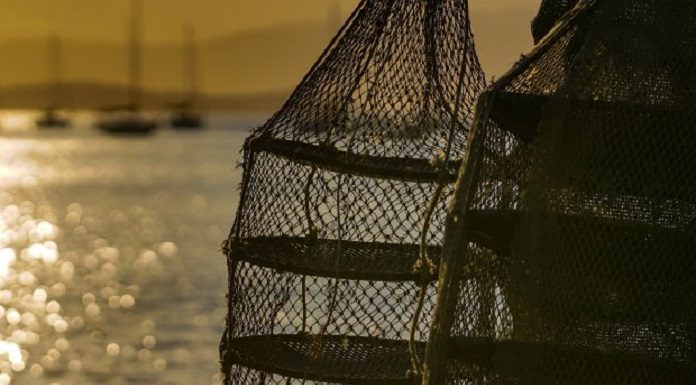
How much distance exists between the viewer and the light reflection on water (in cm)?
2977

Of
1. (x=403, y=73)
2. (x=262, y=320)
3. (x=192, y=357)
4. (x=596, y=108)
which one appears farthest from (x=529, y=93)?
(x=192, y=357)

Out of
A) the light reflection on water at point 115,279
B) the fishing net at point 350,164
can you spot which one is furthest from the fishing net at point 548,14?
the light reflection on water at point 115,279

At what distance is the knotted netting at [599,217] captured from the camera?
19.4ft

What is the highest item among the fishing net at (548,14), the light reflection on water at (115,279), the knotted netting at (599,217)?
the fishing net at (548,14)

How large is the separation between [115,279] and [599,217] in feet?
138

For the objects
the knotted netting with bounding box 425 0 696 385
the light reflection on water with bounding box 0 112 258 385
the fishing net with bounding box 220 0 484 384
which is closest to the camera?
the knotted netting with bounding box 425 0 696 385

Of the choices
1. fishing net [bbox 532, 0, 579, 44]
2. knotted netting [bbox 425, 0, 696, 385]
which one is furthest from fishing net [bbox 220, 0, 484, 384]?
knotted netting [bbox 425, 0, 696, 385]

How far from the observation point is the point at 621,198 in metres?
5.98

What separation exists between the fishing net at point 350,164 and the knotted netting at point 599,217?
1.10 metres

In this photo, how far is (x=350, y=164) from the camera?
730 centimetres

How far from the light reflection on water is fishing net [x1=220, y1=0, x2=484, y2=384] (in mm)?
1719

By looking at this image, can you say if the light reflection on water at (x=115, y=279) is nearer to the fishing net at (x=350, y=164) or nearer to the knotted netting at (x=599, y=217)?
the fishing net at (x=350, y=164)

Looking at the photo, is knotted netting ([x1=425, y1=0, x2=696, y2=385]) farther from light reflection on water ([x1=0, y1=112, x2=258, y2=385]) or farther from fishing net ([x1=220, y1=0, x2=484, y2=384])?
light reflection on water ([x1=0, y1=112, x2=258, y2=385])

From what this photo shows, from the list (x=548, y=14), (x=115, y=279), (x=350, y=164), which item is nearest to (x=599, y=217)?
(x=548, y=14)
